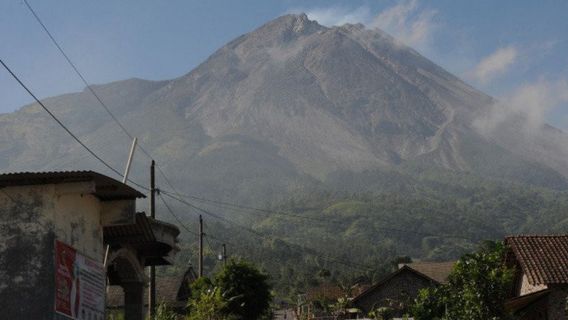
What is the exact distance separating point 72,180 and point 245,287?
30732 mm

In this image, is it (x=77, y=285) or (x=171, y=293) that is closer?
(x=77, y=285)

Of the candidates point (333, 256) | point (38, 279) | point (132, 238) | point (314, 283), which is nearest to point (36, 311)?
point (38, 279)

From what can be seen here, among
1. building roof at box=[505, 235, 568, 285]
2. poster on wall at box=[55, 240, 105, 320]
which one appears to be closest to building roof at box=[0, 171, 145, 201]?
poster on wall at box=[55, 240, 105, 320]

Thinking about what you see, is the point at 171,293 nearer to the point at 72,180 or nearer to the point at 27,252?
the point at 72,180

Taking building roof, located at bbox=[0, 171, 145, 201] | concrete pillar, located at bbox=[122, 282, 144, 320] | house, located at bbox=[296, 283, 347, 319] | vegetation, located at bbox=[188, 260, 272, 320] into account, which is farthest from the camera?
house, located at bbox=[296, 283, 347, 319]

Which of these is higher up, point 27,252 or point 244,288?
point 244,288

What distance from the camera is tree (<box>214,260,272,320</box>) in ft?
138

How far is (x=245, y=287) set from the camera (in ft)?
139

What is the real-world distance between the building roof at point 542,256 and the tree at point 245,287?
16.8 meters

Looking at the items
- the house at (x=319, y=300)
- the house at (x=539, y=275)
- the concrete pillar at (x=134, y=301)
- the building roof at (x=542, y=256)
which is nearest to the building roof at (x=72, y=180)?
the concrete pillar at (x=134, y=301)

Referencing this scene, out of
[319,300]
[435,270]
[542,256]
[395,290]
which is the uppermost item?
[435,270]

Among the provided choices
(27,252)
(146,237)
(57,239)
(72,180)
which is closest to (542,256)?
(146,237)

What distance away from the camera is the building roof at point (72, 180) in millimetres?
11641

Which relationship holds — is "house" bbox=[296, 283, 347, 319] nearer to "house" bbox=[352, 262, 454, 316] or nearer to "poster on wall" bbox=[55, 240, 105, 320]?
"house" bbox=[352, 262, 454, 316]
